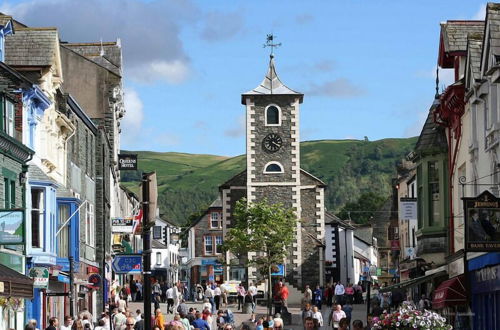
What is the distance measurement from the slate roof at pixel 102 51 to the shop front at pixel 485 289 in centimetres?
3911

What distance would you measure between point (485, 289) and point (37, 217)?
15405 millimetres

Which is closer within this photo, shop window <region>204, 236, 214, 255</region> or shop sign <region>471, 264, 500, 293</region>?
shop sign <region>471, 264, 500, 293</region>

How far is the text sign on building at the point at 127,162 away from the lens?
76938mm

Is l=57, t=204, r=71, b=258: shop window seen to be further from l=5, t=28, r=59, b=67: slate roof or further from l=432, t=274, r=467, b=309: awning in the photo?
l=432, t=274, r=467, b=309: awning

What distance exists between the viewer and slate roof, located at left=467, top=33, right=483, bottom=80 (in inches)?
1423

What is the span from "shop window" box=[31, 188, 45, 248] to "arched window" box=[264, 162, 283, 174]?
56.9 m

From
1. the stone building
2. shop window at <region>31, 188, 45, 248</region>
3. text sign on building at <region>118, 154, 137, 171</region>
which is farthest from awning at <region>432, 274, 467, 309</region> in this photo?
the stone building

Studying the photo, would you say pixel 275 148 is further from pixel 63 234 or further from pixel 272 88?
pixel 63 234

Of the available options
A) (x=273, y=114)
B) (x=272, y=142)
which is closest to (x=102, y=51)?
(x=272, y=142)

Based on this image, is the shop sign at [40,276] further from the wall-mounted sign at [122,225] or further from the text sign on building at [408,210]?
the wall-mounted sign at [122,225]

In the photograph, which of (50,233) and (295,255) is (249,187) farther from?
(50,233)

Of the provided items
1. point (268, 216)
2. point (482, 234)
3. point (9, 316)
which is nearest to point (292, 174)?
point (268, 216)

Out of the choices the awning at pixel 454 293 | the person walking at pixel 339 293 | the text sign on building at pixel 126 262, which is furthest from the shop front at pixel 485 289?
the person walking at pixel 339 293

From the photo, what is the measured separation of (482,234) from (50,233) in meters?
18.4
